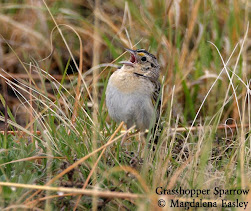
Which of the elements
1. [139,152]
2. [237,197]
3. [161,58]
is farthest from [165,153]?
[161,58]

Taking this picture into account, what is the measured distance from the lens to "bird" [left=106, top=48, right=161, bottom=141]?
5.43 m

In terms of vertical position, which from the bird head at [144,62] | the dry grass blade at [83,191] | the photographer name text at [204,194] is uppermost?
the bird head at [144,62]

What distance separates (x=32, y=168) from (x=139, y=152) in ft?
3.41

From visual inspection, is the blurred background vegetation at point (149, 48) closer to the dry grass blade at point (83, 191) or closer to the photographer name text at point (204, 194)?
the photographer name text at point (204, 194)

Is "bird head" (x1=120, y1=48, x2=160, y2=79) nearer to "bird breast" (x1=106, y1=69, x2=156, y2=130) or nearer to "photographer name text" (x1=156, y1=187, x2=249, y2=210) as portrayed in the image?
"bird breast" (x1=106, y1=69, x2=156, y2=130)

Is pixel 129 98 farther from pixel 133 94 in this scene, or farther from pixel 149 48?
pixel 149 48

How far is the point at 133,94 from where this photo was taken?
547 cm

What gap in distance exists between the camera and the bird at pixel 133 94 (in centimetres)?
543

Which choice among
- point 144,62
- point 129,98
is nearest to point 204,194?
point 129,98

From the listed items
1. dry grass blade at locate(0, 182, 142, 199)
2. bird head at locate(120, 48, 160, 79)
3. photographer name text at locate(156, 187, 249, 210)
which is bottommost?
photographer name text at locate(156, 187, 249, 210)

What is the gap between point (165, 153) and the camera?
470 centimetres

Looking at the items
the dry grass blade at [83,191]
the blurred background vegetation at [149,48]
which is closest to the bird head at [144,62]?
the blurred background vegetation at [149,48]

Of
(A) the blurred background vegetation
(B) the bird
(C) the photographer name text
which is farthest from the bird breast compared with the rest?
(C) the photographer name text

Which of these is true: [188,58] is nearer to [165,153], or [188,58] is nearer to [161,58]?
[161,58]
